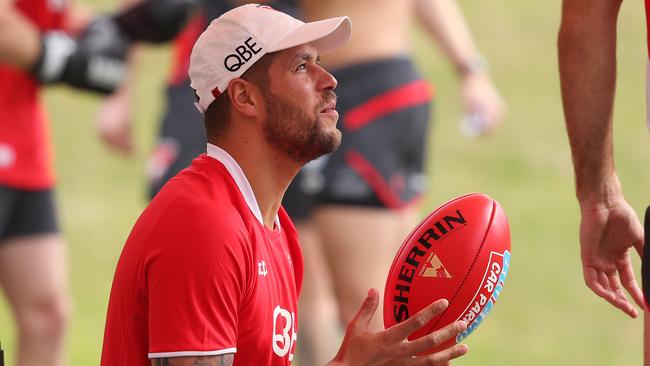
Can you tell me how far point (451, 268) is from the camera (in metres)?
3.76

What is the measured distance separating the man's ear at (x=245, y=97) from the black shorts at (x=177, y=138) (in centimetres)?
267

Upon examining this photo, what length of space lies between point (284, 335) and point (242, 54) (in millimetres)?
686

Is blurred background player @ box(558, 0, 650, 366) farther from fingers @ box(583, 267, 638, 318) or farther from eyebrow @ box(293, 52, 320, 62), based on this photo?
eyebrow @ box(293, 52, 320, 62)

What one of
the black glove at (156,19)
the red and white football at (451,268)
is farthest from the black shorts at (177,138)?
the red and white football at (451,268)

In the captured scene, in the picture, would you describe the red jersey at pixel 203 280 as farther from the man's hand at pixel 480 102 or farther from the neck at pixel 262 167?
the man's hand at pixel 480 102

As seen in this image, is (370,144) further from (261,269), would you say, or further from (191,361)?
(191,361)

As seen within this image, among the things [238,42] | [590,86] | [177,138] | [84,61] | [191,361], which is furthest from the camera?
[177,138]

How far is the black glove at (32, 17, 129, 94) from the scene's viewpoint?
6.01m

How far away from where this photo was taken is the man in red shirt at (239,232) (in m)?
3.43

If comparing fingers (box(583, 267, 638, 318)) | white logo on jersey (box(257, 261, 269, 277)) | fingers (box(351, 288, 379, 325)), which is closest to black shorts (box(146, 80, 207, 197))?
fingers (box(583, 267, 638, 318))

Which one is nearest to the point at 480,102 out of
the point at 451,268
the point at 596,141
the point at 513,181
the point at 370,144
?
the point at 370,144

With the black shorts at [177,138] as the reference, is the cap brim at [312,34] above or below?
below

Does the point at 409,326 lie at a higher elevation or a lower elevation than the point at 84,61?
lower

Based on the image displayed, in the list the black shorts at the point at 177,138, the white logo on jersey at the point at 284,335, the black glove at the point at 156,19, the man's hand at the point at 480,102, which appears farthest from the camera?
the man's hand at the point at 480,102
